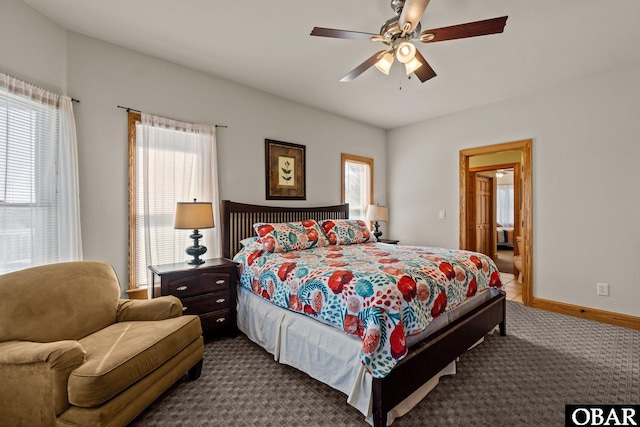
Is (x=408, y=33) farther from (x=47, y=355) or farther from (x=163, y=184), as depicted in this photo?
(x=47, y=355)

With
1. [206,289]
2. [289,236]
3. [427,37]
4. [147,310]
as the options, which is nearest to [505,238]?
[289,236]

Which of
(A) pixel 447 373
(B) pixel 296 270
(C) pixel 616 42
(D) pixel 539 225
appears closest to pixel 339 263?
(B) pixel 296 270

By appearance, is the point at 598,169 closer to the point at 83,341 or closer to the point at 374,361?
the point at 374,361

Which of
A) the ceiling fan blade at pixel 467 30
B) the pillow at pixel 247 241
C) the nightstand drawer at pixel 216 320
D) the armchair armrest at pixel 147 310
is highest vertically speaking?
the ceiling fan blade at pixel 467 30

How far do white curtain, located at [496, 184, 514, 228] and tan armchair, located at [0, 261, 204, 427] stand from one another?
34.8ft

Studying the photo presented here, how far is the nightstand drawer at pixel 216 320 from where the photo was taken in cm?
271

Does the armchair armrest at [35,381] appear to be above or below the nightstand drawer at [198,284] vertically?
below

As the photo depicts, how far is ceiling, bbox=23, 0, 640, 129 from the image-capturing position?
2232 mm

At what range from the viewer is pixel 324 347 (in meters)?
2.02

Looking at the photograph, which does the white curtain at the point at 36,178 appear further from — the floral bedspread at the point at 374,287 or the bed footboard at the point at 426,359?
the bed footboard at the point at 426,359

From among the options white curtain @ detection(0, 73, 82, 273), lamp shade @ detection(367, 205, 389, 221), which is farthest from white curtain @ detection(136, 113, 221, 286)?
lamp shade @ detection(367, 205, 389, 221)

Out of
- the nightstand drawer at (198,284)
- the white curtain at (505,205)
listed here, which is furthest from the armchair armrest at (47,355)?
the white curtain at (505,205)

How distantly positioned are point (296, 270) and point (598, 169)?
361 centimetres

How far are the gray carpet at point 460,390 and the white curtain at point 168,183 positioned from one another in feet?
3.38
